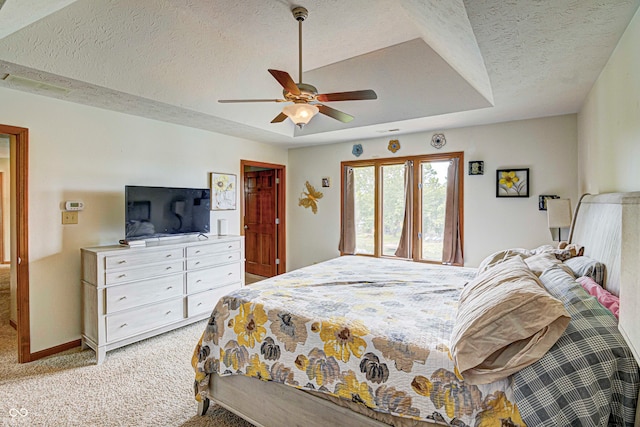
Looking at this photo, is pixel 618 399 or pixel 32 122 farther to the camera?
pixel 32 122

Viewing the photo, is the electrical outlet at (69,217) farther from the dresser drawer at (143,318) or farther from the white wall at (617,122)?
the white wall at (617,122)

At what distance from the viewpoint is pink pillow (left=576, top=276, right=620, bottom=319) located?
1297 millimetres

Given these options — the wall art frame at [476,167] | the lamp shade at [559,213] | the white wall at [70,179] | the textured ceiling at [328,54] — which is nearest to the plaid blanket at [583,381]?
the textured ceiling at [328,54]

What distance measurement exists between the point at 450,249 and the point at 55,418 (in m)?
4.10

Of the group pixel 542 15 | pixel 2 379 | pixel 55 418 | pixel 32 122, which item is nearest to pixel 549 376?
pixel 542 15

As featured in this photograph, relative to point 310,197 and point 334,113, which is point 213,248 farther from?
point 334,113

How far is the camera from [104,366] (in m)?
2.74

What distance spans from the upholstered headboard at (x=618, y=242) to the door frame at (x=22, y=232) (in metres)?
3.89

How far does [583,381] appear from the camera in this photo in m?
1.11

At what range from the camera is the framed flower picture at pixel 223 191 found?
14.3ft

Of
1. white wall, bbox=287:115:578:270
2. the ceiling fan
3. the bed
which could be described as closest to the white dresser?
the bed

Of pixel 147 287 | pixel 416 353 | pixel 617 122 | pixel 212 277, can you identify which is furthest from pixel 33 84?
pixel 617 122

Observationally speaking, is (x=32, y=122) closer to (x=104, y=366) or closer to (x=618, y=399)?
(x=104, y=366)

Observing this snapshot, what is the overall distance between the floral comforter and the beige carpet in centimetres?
35
